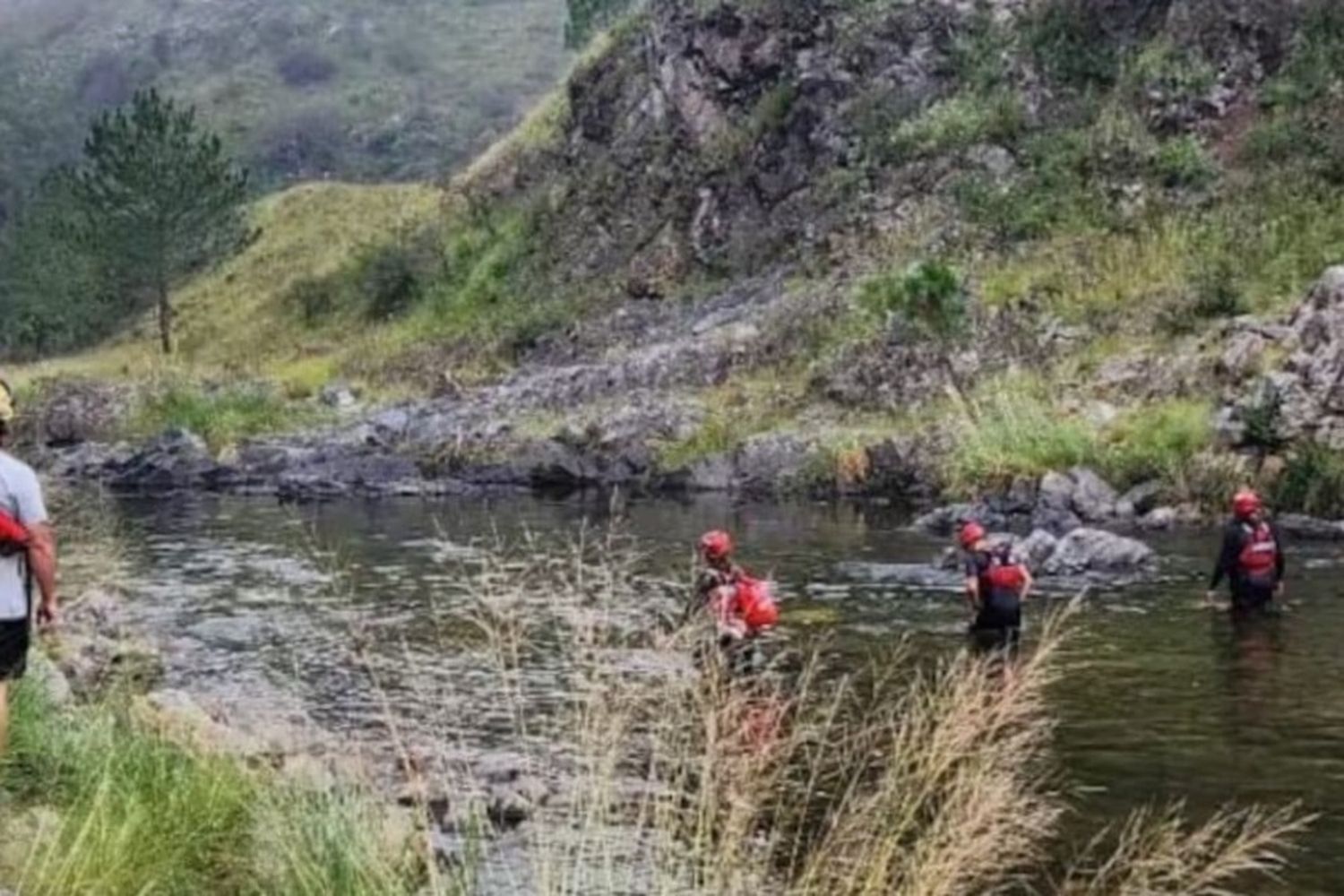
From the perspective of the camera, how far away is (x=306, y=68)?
620 ft

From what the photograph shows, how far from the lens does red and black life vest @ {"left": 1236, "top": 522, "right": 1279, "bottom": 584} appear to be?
21.6 m

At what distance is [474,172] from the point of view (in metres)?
82.0

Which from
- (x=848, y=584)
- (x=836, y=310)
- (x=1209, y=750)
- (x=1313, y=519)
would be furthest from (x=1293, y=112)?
(x=1209, y=750)

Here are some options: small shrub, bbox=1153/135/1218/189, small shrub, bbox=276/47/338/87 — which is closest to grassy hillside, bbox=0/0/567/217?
small shrub, bbox=276/47/338/87

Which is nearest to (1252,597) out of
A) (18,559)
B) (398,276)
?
(18,559)

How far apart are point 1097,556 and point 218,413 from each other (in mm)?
34619

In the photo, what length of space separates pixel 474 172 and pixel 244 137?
84745 mm

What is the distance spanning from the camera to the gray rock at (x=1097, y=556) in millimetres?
25453

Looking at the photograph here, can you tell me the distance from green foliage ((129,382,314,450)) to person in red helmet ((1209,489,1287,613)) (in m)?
34.4

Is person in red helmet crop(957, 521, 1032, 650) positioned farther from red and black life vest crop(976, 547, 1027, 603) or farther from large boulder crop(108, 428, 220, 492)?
large boulder crop(108, 428, 220, 492)

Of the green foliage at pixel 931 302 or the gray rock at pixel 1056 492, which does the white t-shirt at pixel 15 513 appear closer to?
the gray rock at pixel 1056 492

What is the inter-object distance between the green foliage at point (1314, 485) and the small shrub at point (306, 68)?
16405cm

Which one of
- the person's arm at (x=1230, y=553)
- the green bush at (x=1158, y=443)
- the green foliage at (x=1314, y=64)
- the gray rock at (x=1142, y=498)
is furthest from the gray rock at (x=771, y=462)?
the person's arm at (x=1230, y=553)

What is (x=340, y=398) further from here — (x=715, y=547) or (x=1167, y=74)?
(x=715, y=547)
